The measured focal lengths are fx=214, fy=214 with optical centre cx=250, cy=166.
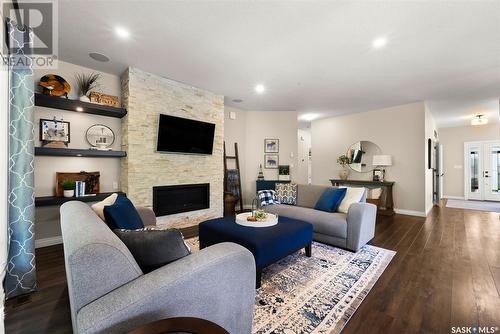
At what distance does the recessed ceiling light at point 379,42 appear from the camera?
101 inches

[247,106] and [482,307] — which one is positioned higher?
[247,106]

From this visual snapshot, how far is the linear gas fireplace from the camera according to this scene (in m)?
3.75

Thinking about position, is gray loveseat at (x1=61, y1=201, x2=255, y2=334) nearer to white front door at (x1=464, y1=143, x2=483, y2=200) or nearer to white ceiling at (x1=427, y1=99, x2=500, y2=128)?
white ceiling at (x1=427, y1=99, x2=500, y2=128)

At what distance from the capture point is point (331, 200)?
3.28 meters

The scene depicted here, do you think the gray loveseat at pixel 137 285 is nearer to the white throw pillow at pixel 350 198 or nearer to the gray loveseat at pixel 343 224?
the gray loveseat at pixel 343 224

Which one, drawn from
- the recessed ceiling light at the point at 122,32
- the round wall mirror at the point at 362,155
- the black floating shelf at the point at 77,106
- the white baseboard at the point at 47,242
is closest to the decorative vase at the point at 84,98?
the black floating shelf at the point at 77,106

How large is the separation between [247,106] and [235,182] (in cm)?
199

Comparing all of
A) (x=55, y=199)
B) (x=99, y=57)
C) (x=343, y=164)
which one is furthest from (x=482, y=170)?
(x=55, y=199)

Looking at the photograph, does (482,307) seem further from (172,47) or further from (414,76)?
(172,47)

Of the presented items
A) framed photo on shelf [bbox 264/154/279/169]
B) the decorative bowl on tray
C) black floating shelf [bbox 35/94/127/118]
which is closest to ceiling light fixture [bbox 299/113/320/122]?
framed photo on shelf [bbox 264/154/279/169]

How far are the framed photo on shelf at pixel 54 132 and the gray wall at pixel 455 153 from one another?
428 inches

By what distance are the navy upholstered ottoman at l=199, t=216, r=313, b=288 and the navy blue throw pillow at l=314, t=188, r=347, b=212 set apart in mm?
795

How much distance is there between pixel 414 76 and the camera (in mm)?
3578

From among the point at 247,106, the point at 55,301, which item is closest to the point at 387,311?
the point at 55,301
